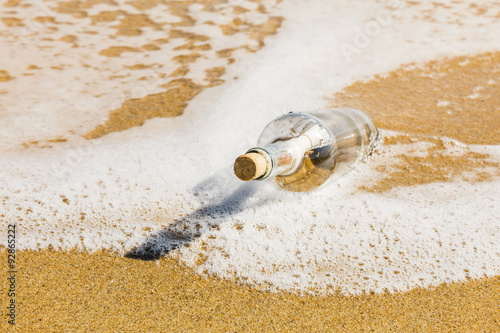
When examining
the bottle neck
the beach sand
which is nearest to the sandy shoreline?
the beach sand

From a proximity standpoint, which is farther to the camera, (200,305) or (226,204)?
(226,204)

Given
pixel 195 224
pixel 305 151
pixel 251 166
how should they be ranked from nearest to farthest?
1. pixel 251 166
2. pixel 305 151
3. pixel 195 224

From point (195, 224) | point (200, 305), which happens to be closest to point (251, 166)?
point (200, 305)

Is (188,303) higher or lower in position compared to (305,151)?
lower

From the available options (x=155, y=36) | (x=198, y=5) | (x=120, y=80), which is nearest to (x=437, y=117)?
(x=120, y=80)

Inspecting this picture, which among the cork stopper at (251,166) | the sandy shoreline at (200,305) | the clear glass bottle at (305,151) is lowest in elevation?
the sandy shoreline at (200,305)

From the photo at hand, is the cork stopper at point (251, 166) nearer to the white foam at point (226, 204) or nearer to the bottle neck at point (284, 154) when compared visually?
the bottle neck at point (284, 154)

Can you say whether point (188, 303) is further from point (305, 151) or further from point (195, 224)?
point (305, 151)

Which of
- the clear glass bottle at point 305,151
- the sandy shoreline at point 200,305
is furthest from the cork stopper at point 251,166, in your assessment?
the sandy shoreline at point 200,305
